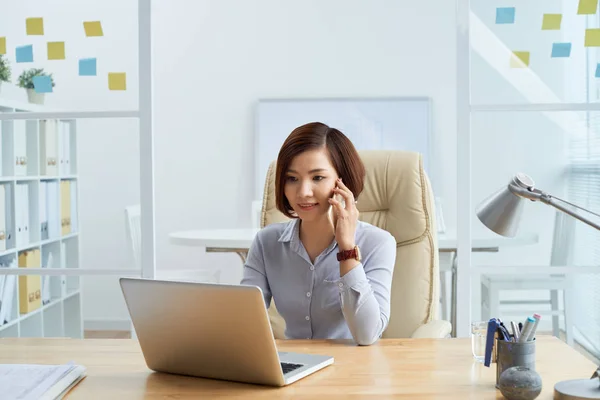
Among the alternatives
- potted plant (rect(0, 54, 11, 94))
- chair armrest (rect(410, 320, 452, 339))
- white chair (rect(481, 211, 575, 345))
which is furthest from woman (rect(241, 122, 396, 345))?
potted plant (rect(0, 54, 11, 94))

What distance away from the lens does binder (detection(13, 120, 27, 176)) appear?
8.80 feet

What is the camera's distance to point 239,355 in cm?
131

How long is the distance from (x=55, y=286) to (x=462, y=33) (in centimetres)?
173

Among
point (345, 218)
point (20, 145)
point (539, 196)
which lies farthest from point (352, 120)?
point (539, 196)

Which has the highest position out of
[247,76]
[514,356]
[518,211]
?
[247,76]

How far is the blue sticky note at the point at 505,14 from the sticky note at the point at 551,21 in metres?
0.11

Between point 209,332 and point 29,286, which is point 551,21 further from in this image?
point 29,286

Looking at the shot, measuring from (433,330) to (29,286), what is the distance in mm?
1554


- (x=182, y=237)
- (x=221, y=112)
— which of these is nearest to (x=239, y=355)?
Answer: (x=182, y=237)

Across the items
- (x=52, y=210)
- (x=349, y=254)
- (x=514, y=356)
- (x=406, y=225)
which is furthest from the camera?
(x=52, y=210)

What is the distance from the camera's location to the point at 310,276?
6.48 feet

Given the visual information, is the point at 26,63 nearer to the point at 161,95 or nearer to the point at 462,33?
the point at 462,33

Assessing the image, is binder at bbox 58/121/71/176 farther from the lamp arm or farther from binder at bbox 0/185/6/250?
the lamp arm

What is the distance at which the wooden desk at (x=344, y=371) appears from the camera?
4.20ft
